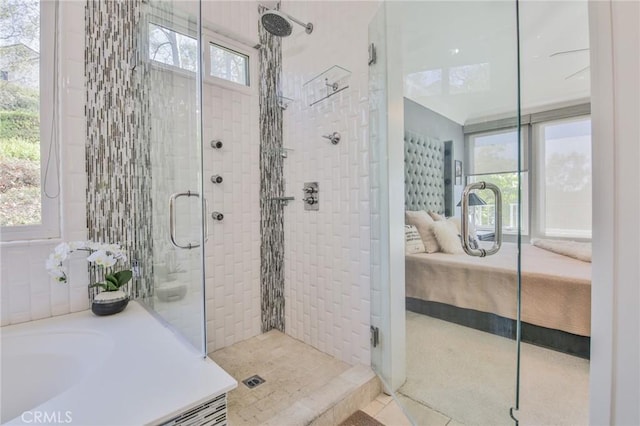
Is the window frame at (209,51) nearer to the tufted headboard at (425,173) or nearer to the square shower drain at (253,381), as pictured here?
the tufted headboard at (425,173)

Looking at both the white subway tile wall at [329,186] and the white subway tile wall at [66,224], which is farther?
the white subway tile wall at [329,186]

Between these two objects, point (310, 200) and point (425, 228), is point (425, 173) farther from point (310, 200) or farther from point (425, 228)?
point (310, 200)

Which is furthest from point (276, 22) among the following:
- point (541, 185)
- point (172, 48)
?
point (541, 185)

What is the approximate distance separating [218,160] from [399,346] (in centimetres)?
176

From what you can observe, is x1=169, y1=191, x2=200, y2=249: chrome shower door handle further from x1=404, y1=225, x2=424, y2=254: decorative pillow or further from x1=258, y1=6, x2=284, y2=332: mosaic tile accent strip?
x1=404, y1=225, x2=424, y2=254: decorative pillow

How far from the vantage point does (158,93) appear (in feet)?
5.56

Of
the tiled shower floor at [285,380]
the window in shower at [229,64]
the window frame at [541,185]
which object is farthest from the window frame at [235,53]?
the window frame at [541,185]

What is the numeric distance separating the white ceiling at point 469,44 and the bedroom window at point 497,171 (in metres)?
0.19

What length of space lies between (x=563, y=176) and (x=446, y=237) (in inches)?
111

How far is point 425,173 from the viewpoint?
6.11 feet

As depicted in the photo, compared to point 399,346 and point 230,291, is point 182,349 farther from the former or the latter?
point 399,346

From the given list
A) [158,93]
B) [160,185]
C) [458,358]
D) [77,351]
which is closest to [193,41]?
[158,93]

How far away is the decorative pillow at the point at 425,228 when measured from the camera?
6.26 ft

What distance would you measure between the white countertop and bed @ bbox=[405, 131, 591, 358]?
1.26m
